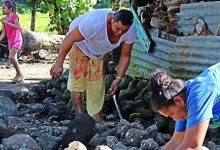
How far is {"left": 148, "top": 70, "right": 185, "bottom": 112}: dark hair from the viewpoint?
11.5ft

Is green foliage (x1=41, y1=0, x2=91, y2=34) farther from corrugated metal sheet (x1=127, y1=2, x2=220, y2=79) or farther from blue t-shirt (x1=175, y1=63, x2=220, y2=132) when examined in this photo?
blue t-shirt (x1=175, y1=63, x2=220, y2=132)

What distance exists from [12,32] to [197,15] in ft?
14.4

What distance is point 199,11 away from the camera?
6789 millimetres

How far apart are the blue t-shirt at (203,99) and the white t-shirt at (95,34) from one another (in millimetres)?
2648

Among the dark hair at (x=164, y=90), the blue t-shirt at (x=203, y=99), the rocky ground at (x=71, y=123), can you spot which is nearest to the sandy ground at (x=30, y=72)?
the rocky ground at (x=71, y=123)

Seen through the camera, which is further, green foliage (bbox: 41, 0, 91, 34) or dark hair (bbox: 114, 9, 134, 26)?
green foliage (bbox: 41, 0, 91, 34)

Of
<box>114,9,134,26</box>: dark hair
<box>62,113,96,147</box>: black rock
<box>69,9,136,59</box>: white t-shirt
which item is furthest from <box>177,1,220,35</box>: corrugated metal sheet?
<box>62,113,96,147</box>: black rock

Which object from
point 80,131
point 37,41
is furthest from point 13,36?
point 80,131

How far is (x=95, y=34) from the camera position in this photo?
20.0ft

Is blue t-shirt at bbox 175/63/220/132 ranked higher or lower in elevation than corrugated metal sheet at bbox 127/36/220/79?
higher

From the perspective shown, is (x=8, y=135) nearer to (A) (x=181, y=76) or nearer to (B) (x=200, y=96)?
(A) (x=181, y=76)

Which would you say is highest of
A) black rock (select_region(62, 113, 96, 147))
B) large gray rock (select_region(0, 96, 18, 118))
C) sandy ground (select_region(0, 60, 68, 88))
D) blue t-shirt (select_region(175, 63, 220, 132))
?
blue t-shirt (select_region(175, 63, 220, 132))

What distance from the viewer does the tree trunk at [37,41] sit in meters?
13.3

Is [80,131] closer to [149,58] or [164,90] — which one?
[164,90]
